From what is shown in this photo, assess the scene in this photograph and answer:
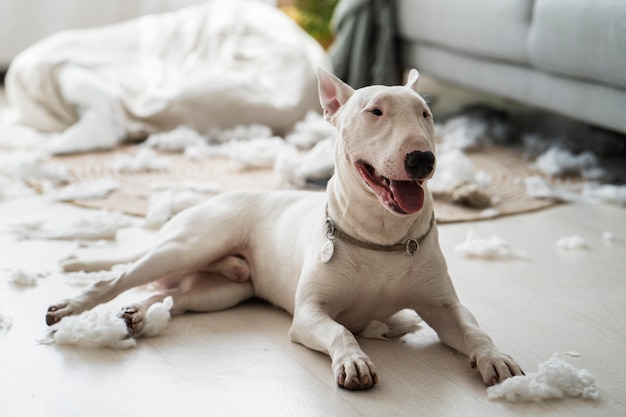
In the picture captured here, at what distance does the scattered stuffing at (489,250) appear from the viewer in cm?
270

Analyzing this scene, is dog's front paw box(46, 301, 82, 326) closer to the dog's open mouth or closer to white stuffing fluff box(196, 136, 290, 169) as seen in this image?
the dog's open mouth

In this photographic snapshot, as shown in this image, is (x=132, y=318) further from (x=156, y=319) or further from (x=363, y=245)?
(x=363, y=245)

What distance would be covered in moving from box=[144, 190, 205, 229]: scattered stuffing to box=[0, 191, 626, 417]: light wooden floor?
379 millimetres

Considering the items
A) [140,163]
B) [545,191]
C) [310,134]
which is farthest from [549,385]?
[310,134]

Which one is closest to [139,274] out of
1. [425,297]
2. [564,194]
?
[425,297]

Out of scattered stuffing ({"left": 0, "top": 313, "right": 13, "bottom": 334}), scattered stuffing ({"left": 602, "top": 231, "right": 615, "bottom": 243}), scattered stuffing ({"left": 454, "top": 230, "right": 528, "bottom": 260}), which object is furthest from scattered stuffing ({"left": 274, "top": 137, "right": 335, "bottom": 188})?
scattered stuffing ({"left": 0, "top": 313, "right": 13, "bottom": 334})

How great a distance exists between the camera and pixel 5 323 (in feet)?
6.67

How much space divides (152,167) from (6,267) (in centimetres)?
130

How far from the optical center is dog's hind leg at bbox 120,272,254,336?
2148 mm

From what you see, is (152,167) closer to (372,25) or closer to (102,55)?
(102,55)

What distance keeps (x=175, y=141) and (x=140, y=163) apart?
1.16ft

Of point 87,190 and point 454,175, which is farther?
point 454,175

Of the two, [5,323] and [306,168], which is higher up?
[5,323]

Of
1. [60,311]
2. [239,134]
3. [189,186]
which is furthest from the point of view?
[239,134]
